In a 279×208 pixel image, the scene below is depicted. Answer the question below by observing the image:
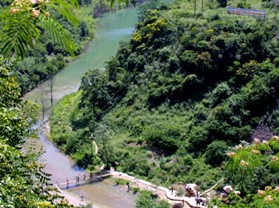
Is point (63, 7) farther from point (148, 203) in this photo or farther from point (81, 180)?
point (81, 180)

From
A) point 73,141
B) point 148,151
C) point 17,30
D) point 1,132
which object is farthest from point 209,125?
point 17,30

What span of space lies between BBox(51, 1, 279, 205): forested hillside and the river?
504mm

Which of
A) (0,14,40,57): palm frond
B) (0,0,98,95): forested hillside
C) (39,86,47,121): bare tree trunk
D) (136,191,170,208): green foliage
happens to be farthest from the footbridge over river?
(0,14,40,57): palm frond

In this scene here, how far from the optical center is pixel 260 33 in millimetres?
13836

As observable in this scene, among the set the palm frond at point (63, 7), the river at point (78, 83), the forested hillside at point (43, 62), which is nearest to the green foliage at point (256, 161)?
the river at point (78, 83)

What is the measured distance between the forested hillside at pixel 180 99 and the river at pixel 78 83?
504 mm

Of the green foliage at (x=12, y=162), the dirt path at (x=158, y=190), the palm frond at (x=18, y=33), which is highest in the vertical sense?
the palm frond at (x=18, y=33)

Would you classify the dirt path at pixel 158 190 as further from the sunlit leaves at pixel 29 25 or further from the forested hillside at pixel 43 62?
the sunlit leaves at pixel 29 25

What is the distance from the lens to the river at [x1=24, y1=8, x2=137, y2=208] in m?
11.8

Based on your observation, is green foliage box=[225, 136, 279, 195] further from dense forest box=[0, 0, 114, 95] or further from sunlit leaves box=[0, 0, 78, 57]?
dense forest box=[0, 0, 114, 95]

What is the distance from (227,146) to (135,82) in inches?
208

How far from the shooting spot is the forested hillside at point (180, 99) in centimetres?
1234

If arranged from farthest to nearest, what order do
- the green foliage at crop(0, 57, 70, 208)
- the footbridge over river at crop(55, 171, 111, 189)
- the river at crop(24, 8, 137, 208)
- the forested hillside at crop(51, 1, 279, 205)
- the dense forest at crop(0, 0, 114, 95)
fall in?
the dense forest at crop(0, 0, 114, 95)
the footbridge over river at crop(55, 171, 111, 189)
the forested hillside at crop(51, 1, 279, 205)
the river at crop(24, 8, 137, 208)
the green foliage at crop(0, 57, 70, 208)

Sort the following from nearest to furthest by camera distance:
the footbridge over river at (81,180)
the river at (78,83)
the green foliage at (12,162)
A: the green foliage at (12,162) → the river at (78,83) → the footbridge over river at (81,180)
